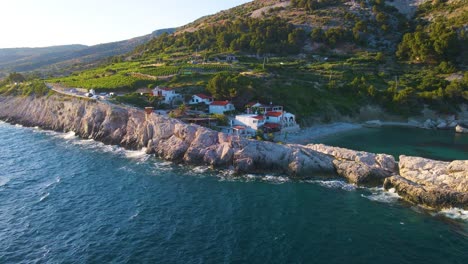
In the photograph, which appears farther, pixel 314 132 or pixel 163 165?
pixel 314 132

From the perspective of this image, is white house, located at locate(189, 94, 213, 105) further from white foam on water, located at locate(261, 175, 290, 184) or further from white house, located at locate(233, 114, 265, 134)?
white foam on water, located at locate(261, 175, 290, 184)

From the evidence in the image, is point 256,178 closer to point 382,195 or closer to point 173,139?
point 382,195

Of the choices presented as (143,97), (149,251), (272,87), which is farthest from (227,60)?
(149,251)

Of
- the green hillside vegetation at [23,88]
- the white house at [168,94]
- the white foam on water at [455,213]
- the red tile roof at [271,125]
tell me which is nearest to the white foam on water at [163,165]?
the red tile roof at [271,125]

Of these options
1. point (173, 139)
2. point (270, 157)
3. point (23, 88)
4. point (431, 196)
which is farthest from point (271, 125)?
point (23, 88)

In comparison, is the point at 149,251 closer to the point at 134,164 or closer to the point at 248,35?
the point at 134,164

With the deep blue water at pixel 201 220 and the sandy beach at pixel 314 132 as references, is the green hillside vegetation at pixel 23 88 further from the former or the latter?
the sandy beach at pixel 314 132
